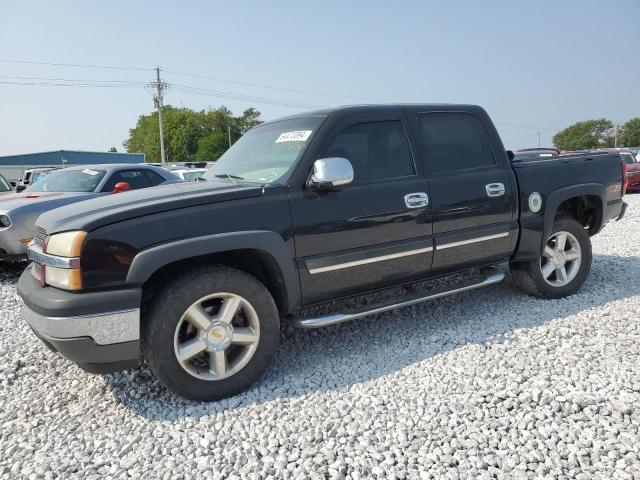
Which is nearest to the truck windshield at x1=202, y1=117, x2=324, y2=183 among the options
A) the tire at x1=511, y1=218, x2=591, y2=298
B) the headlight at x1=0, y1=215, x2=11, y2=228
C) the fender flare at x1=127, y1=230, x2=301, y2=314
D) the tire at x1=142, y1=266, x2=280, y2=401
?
the fender flare at x1=127, y1=230, x2=301, y2=314

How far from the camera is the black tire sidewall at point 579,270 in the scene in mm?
4227

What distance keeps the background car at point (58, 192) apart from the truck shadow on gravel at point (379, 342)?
3.33 m

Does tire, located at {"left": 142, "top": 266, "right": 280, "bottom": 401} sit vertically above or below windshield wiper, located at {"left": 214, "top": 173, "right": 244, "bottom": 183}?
below

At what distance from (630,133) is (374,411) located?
10882 cm

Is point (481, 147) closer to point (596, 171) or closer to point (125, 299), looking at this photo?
point (596, 171)

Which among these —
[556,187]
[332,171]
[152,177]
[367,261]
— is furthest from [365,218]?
[152,177]

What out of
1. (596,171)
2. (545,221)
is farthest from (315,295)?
(596,171)

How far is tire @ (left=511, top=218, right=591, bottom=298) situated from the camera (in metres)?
4.26

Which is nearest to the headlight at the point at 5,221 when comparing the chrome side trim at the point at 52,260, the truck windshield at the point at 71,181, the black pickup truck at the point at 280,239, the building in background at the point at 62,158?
the truck windshield at the point at 71,181

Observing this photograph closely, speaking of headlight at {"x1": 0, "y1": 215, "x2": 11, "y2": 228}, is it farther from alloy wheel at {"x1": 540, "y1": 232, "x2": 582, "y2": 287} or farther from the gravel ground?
alloy wheel at {"x1": 540, "y1": 232, "x2": 582, "y2": 287}

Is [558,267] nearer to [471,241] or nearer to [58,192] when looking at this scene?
[471,241]

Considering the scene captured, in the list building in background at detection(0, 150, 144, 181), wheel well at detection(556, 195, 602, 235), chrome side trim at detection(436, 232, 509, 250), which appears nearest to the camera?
chrome side trim at detection(436, 232, 509, 250)

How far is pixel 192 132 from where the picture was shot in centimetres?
9619

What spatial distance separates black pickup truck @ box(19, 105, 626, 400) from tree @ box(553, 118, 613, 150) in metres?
103
